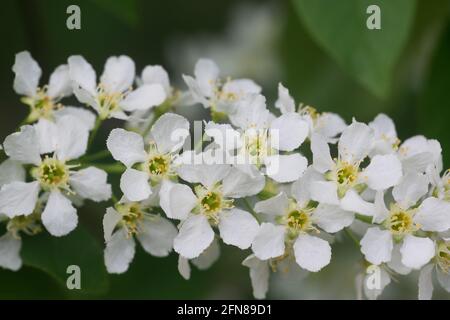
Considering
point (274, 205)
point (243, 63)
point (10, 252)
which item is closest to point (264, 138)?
point (274, 205)

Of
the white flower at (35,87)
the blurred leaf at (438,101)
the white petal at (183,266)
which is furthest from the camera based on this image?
the blurred leaf at (438,101)

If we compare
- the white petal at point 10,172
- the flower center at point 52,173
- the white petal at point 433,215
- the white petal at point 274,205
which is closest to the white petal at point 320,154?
the white petal at point 274,205

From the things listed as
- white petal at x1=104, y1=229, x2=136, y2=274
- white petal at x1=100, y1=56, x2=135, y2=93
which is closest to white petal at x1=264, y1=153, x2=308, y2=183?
white petal at x1=104, y1=229, x2=136, y2=274

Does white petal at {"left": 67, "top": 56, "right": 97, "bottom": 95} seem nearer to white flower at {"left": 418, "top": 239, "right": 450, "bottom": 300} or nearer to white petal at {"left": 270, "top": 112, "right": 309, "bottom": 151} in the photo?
white petal at {"left": 270, "top": 112, "right": 309, "bottom": 151}

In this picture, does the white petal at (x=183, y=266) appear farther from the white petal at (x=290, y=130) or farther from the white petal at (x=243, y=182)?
the white petal at (x=290, y=130)

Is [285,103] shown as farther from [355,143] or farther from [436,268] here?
[436,268]

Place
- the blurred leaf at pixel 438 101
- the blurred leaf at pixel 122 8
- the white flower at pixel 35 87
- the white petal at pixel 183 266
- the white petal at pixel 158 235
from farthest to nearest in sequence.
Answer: the blurred leaf at pixel 438 101 < the blurred leaf at pixel 122 8 < the white flower at pixel 35 87 < the white petal at pixel 158 235 < the white petal at pixel 183 266

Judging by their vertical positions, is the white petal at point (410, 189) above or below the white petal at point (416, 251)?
above
